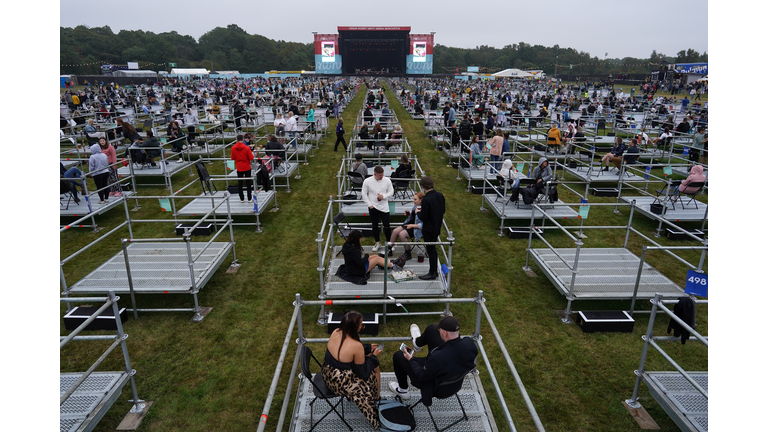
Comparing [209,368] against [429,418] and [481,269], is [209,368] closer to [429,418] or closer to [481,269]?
[429,418]

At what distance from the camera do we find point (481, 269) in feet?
31.0

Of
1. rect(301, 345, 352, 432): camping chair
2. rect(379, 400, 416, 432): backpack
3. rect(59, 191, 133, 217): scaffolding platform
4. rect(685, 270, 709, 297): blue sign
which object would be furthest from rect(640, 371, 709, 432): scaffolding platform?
rect(59, 191, 133, 217): scaffolding platform

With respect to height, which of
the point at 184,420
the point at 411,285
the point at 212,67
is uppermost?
the point at 212,67

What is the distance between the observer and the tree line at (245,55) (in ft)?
339

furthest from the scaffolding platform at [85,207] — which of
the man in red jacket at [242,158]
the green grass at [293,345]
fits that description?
the man in red jacket at [242,158]

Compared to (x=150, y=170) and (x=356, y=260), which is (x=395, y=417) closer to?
(x=356, y=260)

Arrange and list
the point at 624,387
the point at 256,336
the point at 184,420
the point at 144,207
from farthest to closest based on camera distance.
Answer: the point at 144,207, the point at 256,336, the point at 624,387, the point at 184,420

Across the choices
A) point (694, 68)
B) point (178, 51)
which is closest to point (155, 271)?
point (694, 68)

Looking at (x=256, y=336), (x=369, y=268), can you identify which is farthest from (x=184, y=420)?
(x=369, y=268)

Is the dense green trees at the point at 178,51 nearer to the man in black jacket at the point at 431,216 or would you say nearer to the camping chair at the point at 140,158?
the camping chair at the point at 140,158

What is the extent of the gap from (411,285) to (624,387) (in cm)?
367

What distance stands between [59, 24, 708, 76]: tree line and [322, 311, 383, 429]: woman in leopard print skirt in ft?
341

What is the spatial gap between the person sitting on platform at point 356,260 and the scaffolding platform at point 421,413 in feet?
8.55

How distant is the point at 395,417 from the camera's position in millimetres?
4586
